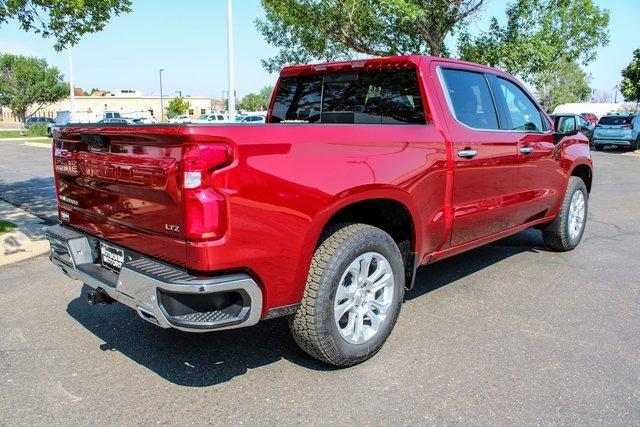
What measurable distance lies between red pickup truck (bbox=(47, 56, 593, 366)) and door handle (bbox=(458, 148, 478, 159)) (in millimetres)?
16

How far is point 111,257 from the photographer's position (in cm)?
336

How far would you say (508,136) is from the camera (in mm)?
4695

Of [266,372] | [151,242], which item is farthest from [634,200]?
[151,242]

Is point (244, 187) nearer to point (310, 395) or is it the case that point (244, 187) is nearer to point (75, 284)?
point (310, 395)

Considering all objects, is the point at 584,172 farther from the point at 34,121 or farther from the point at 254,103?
the point at 254,103

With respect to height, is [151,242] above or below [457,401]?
above

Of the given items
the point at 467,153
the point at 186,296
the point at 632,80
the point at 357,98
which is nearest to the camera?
the point at 186,296

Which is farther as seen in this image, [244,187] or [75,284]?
[75,284]

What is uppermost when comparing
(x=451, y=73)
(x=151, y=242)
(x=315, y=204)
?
(x=451, y=73)

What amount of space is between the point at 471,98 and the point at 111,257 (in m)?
2.98

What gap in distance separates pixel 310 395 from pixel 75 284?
3049 mm

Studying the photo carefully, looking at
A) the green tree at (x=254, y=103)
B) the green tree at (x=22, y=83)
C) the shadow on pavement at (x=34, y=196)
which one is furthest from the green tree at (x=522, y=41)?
the green tree at (x=254, y=103)

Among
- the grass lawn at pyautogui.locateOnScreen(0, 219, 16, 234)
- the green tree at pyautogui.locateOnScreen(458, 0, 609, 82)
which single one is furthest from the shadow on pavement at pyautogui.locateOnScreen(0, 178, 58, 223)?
the green tree at pyautogui.locateOnScreen(458, 0, 609, 82)

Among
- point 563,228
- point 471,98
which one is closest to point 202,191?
point 471,98
